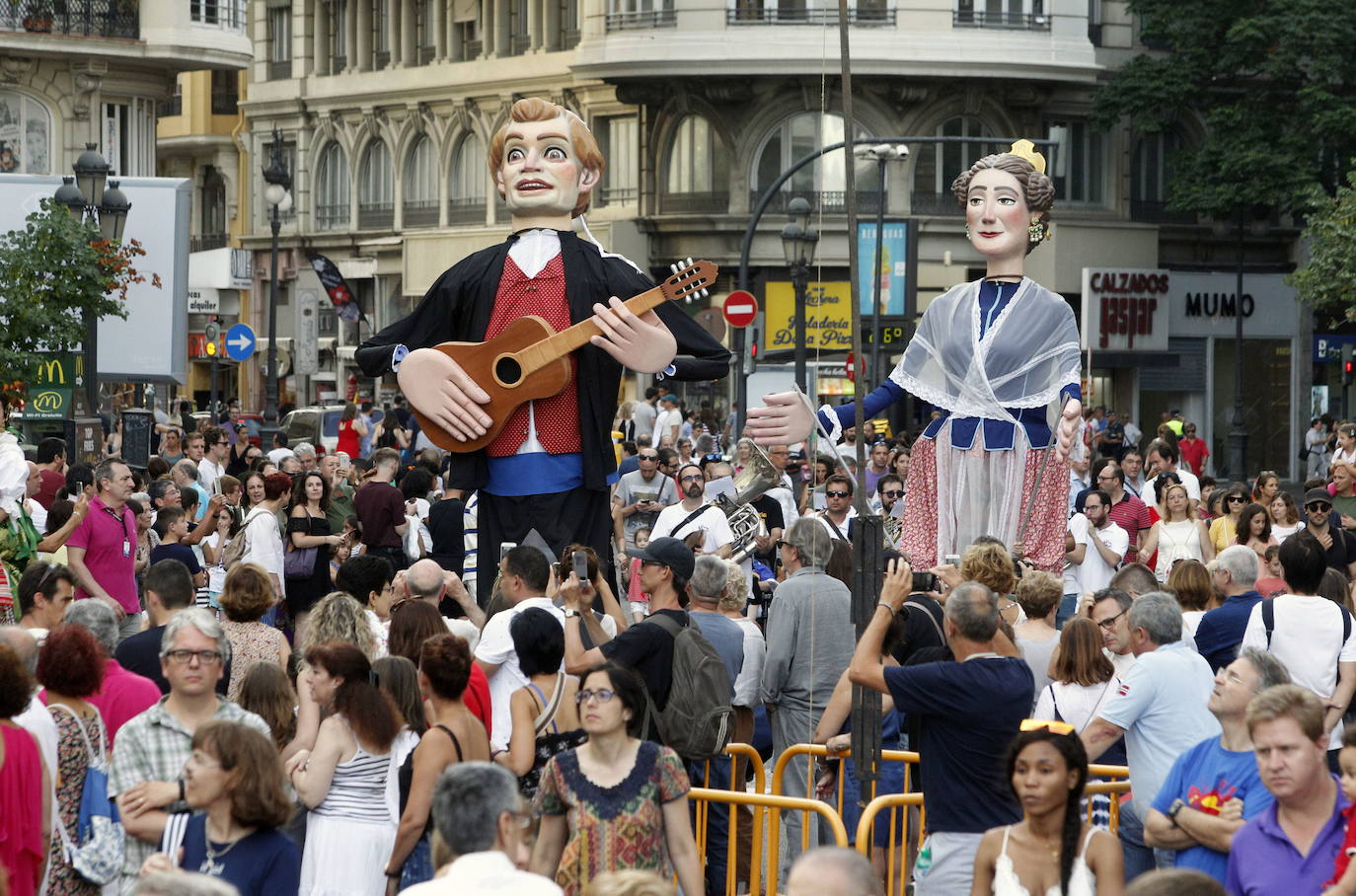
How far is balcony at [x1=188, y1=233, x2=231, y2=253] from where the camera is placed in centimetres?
5574

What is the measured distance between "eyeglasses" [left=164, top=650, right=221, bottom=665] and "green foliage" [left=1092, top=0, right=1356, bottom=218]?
110ft

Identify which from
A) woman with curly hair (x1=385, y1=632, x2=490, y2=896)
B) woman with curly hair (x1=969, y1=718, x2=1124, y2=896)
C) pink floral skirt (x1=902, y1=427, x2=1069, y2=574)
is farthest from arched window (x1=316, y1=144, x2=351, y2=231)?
woman with curly hair (x1=969, y1=718, x2=1124, y2=896)

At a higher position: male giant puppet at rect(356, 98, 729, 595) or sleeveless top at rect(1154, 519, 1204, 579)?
male giant puppet at rect(356, 98, 729, 595)

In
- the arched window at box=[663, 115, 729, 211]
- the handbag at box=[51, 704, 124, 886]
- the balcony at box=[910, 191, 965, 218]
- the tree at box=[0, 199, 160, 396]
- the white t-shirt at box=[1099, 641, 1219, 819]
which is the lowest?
the handbag at box=[51, 704, 124, 886]

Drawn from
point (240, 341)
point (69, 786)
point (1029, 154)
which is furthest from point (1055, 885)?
point (240, 341)

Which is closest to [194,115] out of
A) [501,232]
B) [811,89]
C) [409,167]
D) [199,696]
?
[409,167]

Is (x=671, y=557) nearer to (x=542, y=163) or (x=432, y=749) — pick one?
(x=432, y=749)

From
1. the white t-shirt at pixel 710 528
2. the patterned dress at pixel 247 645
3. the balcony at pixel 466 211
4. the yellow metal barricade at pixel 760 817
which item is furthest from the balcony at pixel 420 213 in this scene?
the yellow metal barricade at pixel 760 817

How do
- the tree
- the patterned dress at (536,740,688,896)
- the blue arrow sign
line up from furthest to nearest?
the blue arrow sign < the tree < the patterned dress at (536,740,688,896)

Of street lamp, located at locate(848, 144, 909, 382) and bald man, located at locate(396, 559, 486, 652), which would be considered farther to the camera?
street lamp, located at locate(848, 144, 909, 382)

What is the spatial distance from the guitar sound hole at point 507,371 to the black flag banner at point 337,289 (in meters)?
36.4

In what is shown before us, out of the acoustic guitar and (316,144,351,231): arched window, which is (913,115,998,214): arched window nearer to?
(316,144,351,231): arched window

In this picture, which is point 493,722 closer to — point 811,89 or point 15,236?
point 15,236

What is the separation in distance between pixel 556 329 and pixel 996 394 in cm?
213
